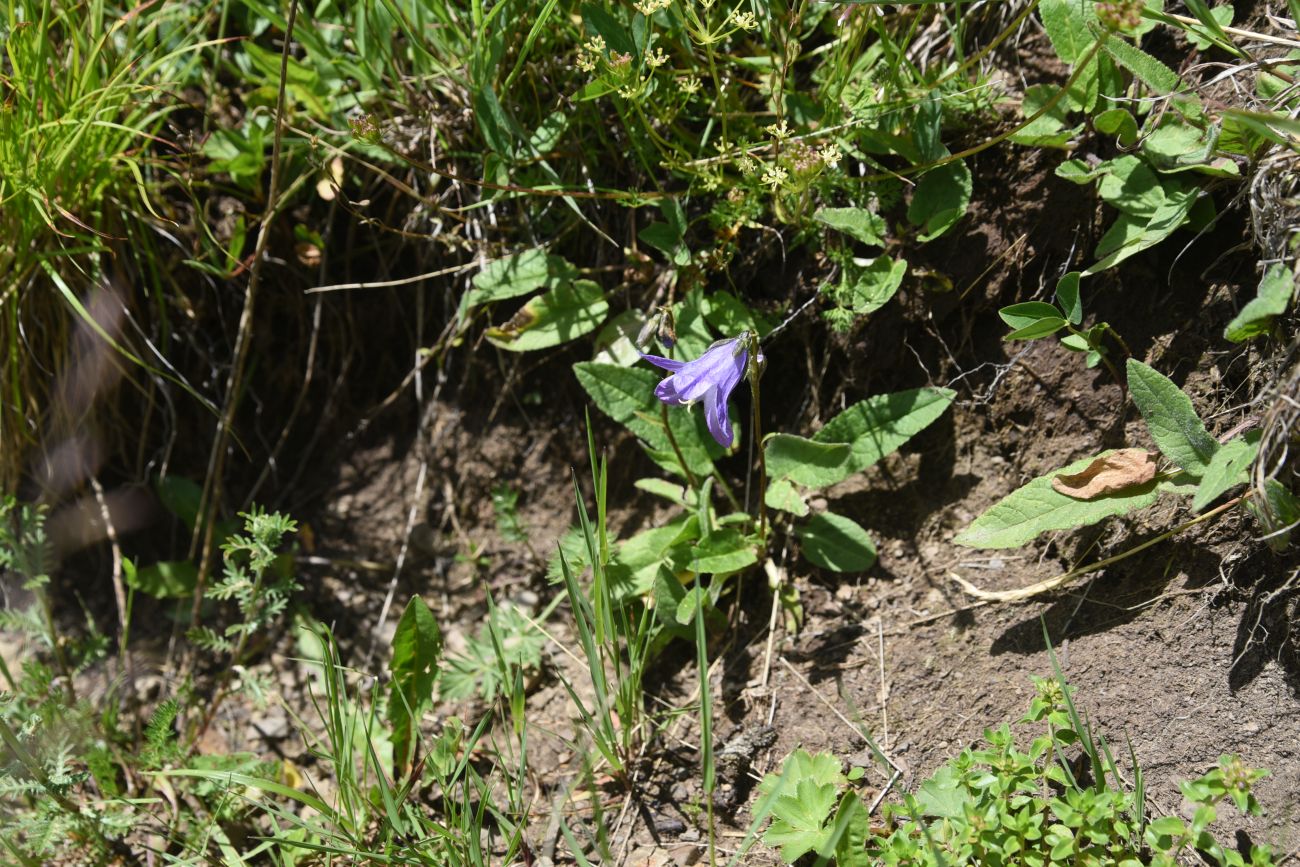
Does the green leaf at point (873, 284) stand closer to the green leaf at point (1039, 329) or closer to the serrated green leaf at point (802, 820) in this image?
the green leaf at point (1039, 329)

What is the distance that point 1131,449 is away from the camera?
5.70 ft

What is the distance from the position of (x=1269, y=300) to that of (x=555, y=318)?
1435 millimetres

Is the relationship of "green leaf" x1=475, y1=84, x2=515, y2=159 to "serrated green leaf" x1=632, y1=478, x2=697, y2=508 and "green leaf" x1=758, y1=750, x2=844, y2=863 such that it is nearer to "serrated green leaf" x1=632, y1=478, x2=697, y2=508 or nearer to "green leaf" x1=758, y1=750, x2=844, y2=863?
"serrated green leaf" x1=632, y1=478, x2=697, y2=508

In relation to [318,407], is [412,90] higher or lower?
higher

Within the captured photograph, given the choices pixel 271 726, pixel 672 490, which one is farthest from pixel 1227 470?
pixel 271 726

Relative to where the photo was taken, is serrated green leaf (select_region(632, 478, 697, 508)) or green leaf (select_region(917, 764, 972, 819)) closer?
green leaf (select_region(917, 764, 972, 819))

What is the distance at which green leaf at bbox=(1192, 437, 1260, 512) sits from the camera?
1.50 m

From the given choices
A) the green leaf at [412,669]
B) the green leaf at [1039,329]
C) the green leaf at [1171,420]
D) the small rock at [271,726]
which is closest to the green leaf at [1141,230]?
the green leaf at [1039,329]

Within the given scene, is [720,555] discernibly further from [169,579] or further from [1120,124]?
[169,579]

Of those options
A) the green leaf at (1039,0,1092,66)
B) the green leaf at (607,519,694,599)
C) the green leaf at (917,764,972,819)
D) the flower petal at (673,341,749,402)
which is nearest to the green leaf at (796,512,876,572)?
the green leaf at (607,519,694,599)

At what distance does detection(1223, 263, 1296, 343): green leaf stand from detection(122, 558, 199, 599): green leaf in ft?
8.25

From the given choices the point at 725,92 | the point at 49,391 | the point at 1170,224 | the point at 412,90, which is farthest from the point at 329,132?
the point at 1170,224

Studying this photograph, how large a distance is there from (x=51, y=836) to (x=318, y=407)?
4.17 feet

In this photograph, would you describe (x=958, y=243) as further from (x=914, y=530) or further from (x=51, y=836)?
(x=51, y=836)
